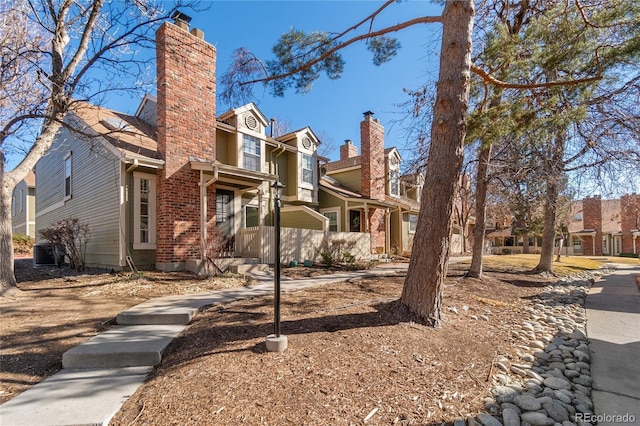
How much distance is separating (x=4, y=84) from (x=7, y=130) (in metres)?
0.98

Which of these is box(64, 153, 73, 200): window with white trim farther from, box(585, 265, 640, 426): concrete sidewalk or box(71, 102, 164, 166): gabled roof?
box(585, 265, 640, 426): concrete sidewalk

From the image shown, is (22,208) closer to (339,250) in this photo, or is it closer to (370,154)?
(339,250)

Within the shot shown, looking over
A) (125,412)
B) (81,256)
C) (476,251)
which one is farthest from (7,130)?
(476,251)

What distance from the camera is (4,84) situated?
6883mm

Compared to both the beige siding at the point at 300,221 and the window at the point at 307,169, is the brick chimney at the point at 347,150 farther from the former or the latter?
the beige siding at the point at 300,221

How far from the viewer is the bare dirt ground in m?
2.48

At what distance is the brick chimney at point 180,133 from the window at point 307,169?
6111 mm

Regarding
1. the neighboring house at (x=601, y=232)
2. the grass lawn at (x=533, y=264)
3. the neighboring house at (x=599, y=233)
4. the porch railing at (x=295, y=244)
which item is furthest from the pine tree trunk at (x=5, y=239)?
the neighboring house at (x=601, y=232)

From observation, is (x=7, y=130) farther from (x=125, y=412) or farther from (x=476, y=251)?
(x=476, y=251)

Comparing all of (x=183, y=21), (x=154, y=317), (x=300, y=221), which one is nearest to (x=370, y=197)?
(x=300, y=221)

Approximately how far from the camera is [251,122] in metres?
13.2

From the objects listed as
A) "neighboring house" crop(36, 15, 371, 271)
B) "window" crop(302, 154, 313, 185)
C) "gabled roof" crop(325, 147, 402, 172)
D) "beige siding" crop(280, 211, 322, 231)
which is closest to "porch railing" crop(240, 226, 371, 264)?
"neighboring house" crop(36, 15, 371, 271)

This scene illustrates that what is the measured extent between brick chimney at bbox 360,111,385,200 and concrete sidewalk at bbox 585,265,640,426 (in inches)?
433

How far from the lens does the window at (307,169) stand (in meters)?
15.3
